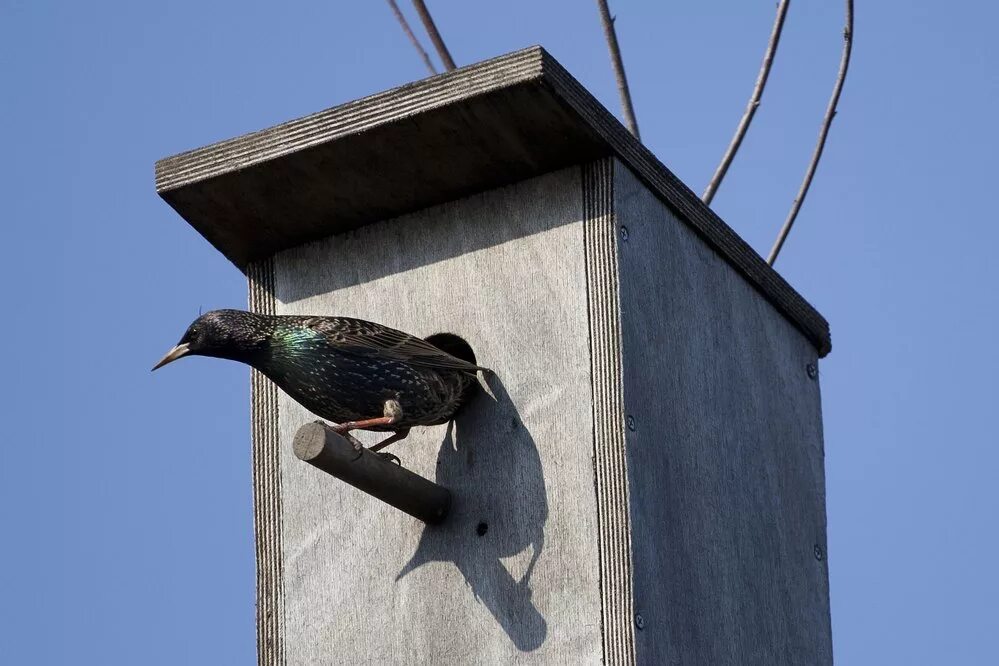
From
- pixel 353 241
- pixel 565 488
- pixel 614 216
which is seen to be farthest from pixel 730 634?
pixel 353 241

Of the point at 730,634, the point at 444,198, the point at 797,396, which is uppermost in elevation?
the point at 444,198

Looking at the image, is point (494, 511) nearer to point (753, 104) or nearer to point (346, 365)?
point (346, 365)

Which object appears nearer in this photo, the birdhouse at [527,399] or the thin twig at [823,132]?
the birdhouse at [527,399]

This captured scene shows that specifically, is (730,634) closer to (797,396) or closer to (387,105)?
(797,396)

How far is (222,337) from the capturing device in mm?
5738

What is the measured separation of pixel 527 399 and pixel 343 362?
0.44 meters

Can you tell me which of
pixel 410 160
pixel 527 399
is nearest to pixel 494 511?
pixel 527 399

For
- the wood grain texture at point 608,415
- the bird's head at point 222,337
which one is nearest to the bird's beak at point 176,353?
the bird's head at point 222,337

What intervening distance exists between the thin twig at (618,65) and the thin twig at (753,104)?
0.93 ft

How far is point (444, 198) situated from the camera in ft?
19.7

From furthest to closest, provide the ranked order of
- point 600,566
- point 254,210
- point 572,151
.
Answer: point 254,210
point 572,151
point 600,566

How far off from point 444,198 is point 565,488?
0.90m

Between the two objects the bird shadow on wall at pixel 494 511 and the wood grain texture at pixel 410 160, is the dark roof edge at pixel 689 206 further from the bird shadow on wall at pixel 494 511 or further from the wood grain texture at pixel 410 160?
the bird shadow on wall at pixel 494 511

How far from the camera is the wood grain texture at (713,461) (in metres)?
5.50
